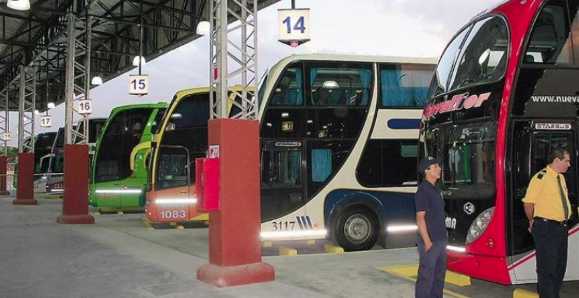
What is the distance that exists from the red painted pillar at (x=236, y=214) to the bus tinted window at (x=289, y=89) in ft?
9.26

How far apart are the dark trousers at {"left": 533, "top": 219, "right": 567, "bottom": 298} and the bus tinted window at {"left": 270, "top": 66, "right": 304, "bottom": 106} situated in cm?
561

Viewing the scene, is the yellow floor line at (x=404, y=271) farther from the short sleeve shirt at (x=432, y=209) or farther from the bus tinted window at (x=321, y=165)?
the bus tinted window at (x=321, y=165)

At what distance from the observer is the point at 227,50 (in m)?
8.27

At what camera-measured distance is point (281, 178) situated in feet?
35.8

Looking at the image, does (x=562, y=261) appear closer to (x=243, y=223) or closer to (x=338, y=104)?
(x=243, y=223)

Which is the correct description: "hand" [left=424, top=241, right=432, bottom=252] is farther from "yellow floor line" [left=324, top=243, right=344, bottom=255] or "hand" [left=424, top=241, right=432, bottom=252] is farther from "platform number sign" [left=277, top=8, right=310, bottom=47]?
"platform number sign" [left=277, top=8, right=310, bottom=47]

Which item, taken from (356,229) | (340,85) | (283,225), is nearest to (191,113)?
(340,85)

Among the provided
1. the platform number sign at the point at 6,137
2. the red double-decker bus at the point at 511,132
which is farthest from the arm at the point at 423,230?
the platform number sign at the point at 6,137

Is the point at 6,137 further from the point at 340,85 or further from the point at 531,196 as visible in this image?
the point at 531,196

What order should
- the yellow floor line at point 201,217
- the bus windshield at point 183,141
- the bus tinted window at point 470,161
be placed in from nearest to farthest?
the bus tinted window at point 470,161, the bus windshield at point 183,141, the yellow floor line at point 201,217

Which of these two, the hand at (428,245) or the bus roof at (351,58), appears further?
the bus roof at (351,58)

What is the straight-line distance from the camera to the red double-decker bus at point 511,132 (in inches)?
259

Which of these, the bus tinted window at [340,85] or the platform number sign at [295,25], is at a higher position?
the platform number sign at [295,25]

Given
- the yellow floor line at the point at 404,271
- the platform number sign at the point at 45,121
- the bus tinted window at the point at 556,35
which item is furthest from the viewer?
the platform number sign at the point at 45,121
